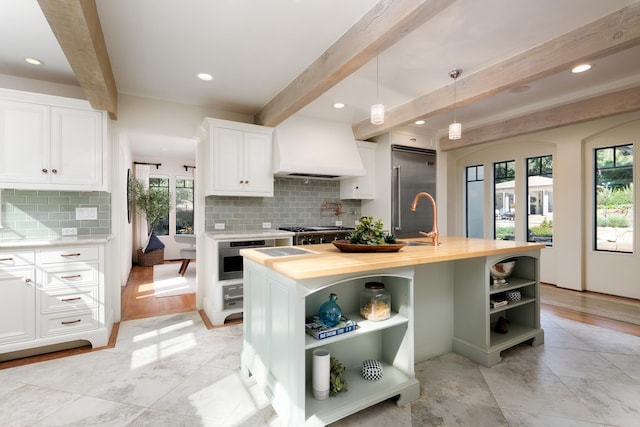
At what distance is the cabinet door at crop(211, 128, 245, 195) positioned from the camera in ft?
12.2

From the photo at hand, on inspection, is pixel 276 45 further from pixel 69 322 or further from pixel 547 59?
pixel 69 322

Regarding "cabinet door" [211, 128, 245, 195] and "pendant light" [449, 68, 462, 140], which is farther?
"cabinet door" [211, 128, 245, 195]

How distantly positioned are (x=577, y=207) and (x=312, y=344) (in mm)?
4947

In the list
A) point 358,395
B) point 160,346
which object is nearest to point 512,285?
point 358,395

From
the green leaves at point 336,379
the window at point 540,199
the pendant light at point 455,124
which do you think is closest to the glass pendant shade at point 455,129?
the pendant light at point 455,124

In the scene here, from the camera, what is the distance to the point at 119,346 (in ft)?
9.55

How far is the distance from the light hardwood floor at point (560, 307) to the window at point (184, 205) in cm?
322

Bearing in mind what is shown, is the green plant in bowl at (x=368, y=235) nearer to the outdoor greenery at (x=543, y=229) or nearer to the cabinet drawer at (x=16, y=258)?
the cabinet drawer at (x=16, y=258)

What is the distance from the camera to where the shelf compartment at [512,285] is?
262 centimetres

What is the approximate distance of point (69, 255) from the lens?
279 cm

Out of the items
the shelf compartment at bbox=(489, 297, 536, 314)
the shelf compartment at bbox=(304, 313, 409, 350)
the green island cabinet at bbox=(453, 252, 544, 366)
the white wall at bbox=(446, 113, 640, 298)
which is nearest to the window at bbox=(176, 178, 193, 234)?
the shelf compartment at bbox=(304, 313, 409, 350)

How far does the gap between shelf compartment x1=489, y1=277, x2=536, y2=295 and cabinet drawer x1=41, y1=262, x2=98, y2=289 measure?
3.48 meters

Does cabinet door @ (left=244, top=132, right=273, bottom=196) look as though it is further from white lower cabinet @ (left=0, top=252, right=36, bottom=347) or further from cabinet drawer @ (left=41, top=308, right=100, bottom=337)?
white lower cabinet @ (left=0, top=252, right=36, bottom=347)

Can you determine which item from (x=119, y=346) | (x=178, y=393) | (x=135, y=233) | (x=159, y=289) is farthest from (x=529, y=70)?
(x=135, y=233)
